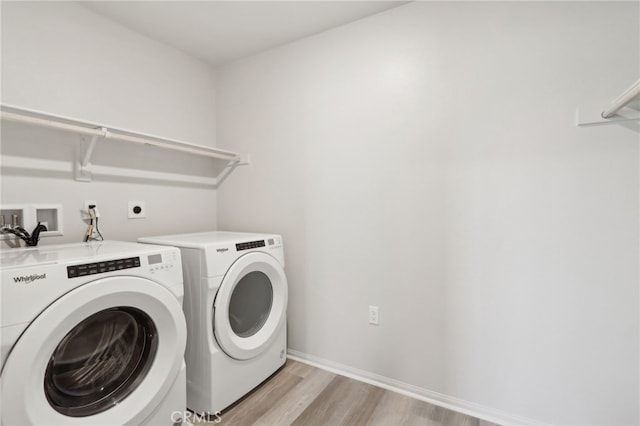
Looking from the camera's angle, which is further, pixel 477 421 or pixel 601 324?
pixel 477 421

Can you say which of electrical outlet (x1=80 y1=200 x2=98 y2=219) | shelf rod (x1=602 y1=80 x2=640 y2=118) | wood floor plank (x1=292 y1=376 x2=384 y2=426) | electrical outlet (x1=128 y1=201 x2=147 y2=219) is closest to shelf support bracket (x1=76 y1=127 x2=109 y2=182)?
electrical outlet (x1=80 y1=200 x2=98 y2=219)

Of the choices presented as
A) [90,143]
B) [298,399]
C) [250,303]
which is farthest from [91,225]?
[298,399]

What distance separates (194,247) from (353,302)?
998 millimetres

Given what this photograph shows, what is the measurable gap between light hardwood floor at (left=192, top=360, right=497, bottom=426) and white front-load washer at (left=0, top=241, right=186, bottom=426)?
15.0 inches

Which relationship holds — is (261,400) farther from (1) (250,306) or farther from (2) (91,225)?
(2) (91,225)

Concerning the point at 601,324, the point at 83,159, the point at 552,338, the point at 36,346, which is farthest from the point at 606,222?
the point at 83,159

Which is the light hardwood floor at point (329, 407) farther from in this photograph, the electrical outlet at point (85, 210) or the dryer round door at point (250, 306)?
the electrical outlet at point (85, 210)

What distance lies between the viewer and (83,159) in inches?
67.6

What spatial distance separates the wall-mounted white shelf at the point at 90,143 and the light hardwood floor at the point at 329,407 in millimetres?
1505

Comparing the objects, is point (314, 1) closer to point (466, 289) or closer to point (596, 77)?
point (596, 77)

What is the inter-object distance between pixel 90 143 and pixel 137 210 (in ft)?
1.59

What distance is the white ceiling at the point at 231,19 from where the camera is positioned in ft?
5.73

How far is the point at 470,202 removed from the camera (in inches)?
62.8

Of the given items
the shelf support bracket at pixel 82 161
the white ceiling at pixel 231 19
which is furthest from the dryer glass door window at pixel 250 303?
the white ceiling at pixel 231 19
